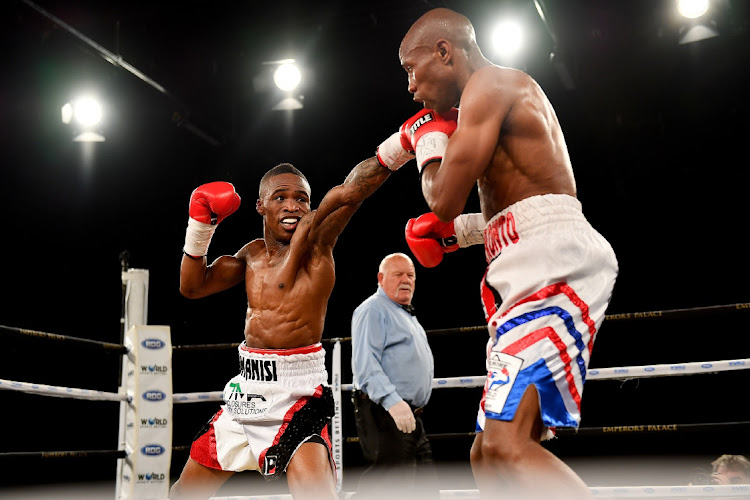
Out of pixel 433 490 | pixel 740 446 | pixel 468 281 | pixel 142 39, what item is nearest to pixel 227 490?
pixel 468 281

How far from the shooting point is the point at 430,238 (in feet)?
5.98

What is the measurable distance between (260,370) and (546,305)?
112 cm

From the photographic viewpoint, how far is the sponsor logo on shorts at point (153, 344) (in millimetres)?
3059

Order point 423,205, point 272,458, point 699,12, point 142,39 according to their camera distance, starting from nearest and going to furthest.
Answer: point 272,458 → point 699,12 → point 142,39 → point 423,205

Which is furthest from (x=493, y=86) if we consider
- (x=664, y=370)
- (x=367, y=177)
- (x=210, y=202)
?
(x=664, y=370)

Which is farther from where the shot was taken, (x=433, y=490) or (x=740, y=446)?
(x=740, y=446)

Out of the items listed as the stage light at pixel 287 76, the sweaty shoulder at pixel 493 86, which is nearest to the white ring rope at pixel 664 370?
the sweaty shoulder at pixel 493 86

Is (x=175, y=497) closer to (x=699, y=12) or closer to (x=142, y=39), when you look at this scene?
(x=142, y=39)

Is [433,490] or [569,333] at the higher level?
[569,333]

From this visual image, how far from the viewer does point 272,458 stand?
2.00 metres

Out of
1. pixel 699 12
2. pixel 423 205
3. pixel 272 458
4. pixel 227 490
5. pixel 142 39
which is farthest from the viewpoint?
pixel 423 205

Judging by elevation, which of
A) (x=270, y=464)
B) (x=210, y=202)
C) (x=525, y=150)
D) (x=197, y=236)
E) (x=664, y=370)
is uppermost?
(x=210, y=202)

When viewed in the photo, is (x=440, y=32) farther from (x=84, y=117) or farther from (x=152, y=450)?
(x=84, y=117)

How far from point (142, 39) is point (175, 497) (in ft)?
12.4
